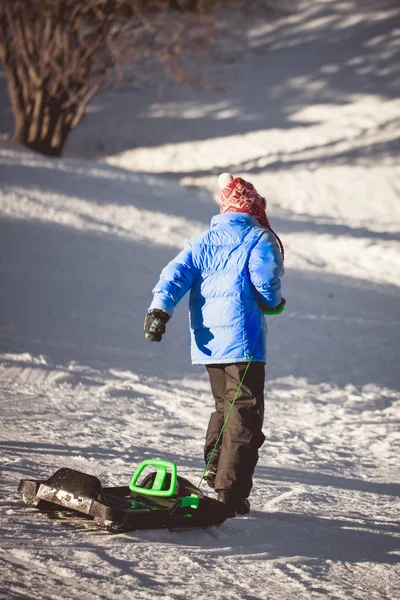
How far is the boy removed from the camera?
375cm

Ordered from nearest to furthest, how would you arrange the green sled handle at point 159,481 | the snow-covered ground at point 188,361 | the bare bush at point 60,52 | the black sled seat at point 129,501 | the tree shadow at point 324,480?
the snow-covered ground at point 188,361 < the black sled seat at point 129,501 < the green sled handle at point 159,481 < the tree shadow at point 324,480 < the bare bush at point 60,52

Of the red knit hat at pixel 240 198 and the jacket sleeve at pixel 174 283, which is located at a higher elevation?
the red knit hat at pixel 240 198

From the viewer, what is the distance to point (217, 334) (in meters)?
3.91

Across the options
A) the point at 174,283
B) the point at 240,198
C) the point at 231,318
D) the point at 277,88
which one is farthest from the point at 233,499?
the point at 277,88

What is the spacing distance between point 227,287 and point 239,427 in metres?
0.72

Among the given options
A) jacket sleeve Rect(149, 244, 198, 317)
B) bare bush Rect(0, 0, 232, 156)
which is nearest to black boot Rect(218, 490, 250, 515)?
jacket sleeve Rect(149, 244, 198, 317)

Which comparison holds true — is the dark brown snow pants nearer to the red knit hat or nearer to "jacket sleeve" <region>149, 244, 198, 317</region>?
"jacket sleeve" <region>149, 244, 198, 317</region>

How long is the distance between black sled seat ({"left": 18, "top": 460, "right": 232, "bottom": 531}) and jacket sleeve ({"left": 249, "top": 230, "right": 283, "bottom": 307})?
1.01 meters

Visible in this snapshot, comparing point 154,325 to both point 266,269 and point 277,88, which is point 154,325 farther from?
point 277,88

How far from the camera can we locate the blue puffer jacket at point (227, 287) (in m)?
3.87

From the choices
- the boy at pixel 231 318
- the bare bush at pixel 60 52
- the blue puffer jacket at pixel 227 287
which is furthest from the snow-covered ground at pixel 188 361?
the bare bush at pixel 60 52

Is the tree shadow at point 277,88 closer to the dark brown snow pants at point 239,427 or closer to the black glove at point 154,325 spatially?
the dark brown snow pants at point 239,427

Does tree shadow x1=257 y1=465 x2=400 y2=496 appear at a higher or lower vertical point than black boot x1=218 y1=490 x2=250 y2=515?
higher

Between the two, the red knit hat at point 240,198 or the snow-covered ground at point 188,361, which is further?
the red knit hat at point 240,198
